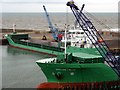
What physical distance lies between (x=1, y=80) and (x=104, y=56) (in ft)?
35.7

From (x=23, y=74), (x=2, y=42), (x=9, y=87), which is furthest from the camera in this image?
(x=2, y=42)

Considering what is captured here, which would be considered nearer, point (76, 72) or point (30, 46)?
point (76, 72)

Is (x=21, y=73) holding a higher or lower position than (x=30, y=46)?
lower

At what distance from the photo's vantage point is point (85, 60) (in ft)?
94.3

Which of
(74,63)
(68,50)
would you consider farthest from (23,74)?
(74,63)

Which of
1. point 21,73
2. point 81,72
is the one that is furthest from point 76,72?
point 21,73

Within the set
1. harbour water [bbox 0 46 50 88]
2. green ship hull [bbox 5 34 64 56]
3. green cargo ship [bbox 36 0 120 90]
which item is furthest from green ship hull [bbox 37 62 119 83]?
green ship hull [bbox 5 34 64 56]

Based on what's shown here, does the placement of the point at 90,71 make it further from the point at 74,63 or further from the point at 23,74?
the point at 23,74

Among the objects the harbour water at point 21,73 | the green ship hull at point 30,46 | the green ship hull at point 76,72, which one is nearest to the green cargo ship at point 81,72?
the green ship hull at point 76,72

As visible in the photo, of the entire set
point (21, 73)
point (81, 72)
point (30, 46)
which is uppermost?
point (30, 46)

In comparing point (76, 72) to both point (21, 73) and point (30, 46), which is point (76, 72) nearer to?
point (21, 73)

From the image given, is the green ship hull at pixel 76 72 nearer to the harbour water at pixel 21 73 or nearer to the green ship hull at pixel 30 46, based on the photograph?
the harbour water at pixel 21 73

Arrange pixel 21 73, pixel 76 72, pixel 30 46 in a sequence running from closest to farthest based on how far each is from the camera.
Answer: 1. pixel 76 72
2. pixel 21 73
3. pixel 30 46

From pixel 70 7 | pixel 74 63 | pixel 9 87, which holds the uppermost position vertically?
pixel 70 7
